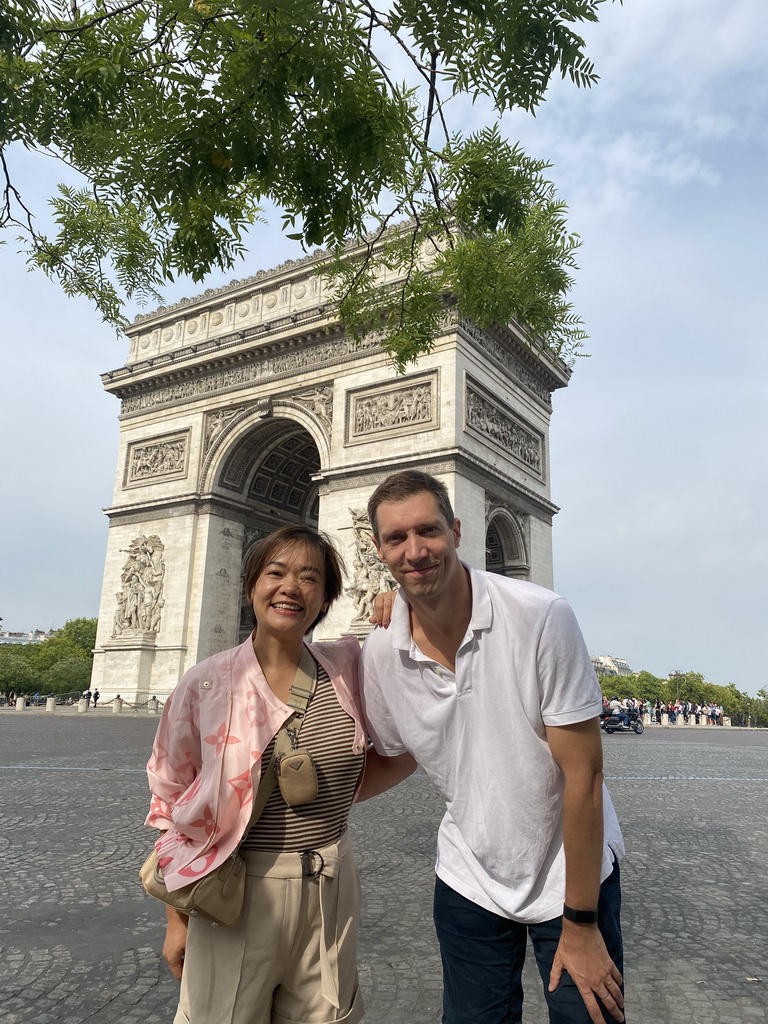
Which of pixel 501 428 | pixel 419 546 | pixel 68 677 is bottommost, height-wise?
pixel 419 546

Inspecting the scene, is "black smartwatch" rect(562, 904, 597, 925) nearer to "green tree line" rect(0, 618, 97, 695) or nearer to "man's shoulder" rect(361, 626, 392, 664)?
"man's shoulder" rect(361, 626, 392, 664)

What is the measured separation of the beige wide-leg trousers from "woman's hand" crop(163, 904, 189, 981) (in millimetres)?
63

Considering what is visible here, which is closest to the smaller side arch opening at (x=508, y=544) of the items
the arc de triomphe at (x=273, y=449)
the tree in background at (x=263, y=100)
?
the arc de triomphe at (x=273, y=449)

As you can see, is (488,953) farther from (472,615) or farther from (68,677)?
(68,677)

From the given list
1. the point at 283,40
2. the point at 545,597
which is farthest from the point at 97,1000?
the point at 283,40

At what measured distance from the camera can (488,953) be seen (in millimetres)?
1561

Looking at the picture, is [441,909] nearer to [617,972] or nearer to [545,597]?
[617,972]

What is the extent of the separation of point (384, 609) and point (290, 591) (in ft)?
1.20

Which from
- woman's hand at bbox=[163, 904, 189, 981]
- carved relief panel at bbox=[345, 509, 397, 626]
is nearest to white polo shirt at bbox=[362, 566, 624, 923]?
woman's hand at bbox=[163, 904, 189, 981]

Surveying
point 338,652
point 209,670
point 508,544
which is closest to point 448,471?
point 508,544

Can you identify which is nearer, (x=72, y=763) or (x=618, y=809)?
(x=618, y=809)

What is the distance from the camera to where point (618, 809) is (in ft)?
20.0

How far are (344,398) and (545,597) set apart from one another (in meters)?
19.1

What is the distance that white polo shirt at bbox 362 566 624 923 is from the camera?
1.44 metres
